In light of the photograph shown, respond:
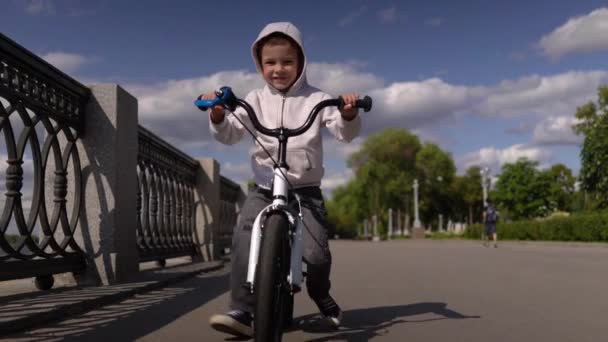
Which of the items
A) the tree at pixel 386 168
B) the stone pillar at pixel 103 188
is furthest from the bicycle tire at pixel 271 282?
the tree at pixel 386 168

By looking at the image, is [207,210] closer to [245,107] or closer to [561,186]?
[245,107]

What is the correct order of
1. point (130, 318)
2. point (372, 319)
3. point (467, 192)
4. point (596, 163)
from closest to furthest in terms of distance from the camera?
point (130, 318)
point (372, 319)
point (596, 163)
point (467, 192)

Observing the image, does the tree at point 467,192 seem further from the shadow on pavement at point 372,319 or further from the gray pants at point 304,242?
the gray pants at point 304,242

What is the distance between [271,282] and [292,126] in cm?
124

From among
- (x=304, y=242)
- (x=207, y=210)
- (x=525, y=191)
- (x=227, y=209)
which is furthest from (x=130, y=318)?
(x=525, y=191)

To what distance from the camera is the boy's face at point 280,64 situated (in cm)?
381

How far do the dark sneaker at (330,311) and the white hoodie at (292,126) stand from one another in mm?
757

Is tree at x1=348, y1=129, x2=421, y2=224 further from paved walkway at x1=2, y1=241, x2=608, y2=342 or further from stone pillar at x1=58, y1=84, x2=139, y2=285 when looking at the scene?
stone pillar at x1=58, y1=84, x2=139, y2=285

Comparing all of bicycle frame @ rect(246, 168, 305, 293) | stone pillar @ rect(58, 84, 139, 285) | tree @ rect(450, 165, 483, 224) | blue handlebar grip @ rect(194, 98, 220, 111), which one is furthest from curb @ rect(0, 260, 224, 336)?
tree @ rect(450, 165, 483, 224)

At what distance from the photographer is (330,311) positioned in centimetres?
417

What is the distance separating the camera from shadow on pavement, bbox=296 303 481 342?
13.4 feet

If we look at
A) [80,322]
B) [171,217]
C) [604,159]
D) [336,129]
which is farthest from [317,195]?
[604,159]

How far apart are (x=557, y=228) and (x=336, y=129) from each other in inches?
1051

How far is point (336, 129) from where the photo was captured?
3.94 m
